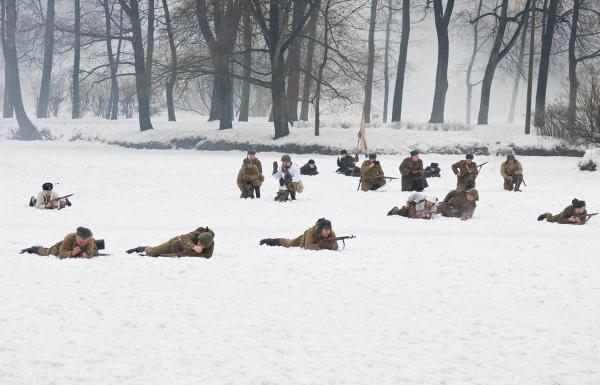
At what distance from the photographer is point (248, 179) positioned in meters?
19.6

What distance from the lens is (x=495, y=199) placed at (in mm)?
19406

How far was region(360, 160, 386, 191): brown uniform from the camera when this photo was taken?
21.4m

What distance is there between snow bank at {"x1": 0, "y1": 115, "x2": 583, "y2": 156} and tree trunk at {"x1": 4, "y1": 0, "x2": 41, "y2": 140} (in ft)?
24.8

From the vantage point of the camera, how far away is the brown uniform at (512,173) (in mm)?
21281

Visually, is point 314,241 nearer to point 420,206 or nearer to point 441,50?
point 420,206

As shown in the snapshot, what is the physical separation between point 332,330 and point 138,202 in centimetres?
1131

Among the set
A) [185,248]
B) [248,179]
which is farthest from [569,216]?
[185,248]

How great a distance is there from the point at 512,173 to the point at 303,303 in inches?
543

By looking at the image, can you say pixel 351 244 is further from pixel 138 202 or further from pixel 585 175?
pixel 585 175

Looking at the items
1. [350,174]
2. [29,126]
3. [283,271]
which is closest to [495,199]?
[350,174]

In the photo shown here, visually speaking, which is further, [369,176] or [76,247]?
[369,176]

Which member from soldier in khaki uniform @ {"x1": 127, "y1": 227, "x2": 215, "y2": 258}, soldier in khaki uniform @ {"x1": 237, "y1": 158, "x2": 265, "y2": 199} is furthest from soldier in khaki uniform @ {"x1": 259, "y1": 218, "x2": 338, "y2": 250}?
soldier in khaki uniform @ {"x1": 237, "y1": 158, "x2": 265, "y2": 199}

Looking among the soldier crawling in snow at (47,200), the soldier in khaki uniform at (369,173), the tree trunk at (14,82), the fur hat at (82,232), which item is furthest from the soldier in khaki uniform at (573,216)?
the tree trunk at (14,82)

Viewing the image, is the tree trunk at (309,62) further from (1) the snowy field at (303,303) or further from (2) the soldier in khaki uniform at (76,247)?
(2) the soldier in khaki uniform at (76,247)
